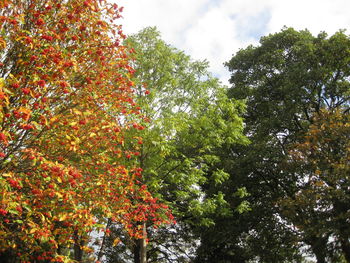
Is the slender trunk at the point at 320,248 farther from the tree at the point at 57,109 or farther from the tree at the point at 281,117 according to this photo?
the tree at the point at 57,109

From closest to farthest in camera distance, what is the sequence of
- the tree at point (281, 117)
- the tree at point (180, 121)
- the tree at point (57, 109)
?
the tree at point (57, 109)
the tree at point (180, 121)
the tree at point (281, 117)

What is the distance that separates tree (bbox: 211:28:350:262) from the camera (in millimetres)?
18250

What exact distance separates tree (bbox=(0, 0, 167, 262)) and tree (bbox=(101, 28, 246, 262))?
5012 millimetres

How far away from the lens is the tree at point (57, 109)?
19.3ft

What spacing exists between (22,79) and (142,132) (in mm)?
6384

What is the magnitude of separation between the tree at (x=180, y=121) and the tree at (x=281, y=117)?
4.69m

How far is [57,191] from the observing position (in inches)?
239

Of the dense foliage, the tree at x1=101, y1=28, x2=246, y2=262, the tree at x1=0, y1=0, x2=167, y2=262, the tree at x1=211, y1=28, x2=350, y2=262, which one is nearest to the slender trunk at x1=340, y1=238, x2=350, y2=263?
the dense foliage

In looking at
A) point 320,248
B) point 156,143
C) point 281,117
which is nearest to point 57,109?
point 156,143

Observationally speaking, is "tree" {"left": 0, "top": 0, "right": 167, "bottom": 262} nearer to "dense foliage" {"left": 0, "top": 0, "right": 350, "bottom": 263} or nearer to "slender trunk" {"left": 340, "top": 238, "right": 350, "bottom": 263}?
"dense foliage" {"left": 0, "top": 0, "right": 350, "bottom": 263}

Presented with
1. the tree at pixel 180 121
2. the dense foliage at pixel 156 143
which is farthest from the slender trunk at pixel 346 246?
the tree at pixel 180 121

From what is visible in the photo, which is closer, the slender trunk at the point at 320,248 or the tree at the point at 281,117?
the slender trunk at the point at 320,248

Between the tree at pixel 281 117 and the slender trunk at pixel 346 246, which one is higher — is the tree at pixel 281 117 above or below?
above

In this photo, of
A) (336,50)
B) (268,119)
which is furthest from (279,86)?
(336,50)
